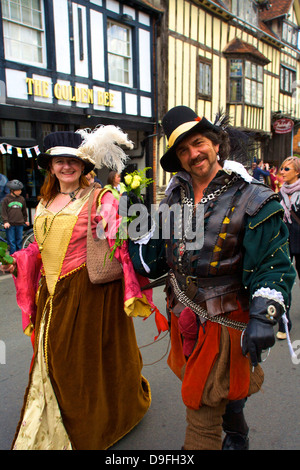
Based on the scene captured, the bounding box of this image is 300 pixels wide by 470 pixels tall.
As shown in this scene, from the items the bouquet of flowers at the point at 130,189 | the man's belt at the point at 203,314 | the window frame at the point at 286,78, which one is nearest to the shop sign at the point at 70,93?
the bouquet of flowers at the point at 130,189

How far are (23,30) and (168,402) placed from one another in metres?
8.43

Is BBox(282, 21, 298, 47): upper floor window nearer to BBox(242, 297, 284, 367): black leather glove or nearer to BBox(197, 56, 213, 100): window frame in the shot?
BBox(197, 56, 213, 100): window frame

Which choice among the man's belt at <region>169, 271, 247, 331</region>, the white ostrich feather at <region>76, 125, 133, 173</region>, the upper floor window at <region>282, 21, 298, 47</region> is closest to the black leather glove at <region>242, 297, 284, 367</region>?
the man's belt at <region>169, 271, 247, 331</region>

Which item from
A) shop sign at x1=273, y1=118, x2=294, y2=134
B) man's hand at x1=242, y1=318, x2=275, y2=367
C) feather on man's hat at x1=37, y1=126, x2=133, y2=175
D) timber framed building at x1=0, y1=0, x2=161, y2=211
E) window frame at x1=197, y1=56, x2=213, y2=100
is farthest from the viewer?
shop sign at x1=273, y1=118, x2=294, y2=134

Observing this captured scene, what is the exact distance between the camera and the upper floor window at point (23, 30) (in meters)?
7.94

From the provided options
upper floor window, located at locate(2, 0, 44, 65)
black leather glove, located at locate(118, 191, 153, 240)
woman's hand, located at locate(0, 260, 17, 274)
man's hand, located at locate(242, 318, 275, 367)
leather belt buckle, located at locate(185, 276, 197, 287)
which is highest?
upper floor window, located at locate(2, 0, 44, 65)

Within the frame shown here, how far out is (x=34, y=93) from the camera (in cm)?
834

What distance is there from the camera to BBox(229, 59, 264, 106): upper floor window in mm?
13938

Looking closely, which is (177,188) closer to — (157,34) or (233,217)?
(233,217)

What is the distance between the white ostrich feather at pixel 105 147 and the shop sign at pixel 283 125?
1625 cm

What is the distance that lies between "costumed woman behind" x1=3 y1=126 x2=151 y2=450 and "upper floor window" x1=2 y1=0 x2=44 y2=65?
22.9 ft

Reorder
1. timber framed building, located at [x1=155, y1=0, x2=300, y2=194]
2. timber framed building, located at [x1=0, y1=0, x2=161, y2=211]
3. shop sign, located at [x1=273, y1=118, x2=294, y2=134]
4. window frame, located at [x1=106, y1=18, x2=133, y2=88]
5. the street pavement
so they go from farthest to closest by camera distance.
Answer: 1. shop sign, located at [x1=273, y1=118, x2=294, y2=134]
2. timber framed building, located at [x1=155, y1=0, x2=300, y2=194]
3. window frame, located at [x1=106, y1=18, x2=133, y2=88]
4. timber framed building, located at [x1=0, y1=0, x2=161, y2=211]
5. the street pavement

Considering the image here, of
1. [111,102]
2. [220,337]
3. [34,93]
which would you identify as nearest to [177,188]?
[220,337]

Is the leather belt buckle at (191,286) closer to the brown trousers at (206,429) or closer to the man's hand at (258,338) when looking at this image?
the man's hand at (258,338)
